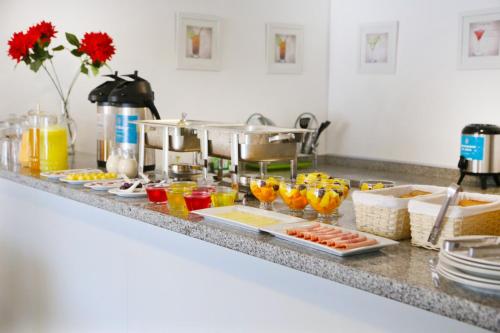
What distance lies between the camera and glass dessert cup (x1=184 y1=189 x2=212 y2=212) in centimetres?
218

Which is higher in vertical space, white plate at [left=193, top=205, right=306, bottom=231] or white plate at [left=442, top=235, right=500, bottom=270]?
white plate at [left=442, top=235, right=500, bottom=270]

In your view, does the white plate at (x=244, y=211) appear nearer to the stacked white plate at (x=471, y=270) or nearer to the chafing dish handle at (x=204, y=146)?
the chafing dish handle at (x=204, y=146)

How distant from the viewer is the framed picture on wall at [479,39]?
4.20 metres

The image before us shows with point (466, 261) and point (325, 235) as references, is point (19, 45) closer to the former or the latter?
point (325, 235)

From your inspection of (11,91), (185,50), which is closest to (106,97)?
(11,91)

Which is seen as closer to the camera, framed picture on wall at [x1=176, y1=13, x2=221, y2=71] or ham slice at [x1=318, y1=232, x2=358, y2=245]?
ham slice at [x1=318, y1=232, x2=358, y2=245]

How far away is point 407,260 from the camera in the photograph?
1.58m

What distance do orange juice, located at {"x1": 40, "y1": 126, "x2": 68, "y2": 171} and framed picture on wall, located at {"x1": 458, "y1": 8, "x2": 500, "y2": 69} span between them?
2.72 m

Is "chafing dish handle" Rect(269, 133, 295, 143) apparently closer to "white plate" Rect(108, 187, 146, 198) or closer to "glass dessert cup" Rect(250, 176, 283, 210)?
"glass dessert cup" Rect(250, 176, 283, 210)

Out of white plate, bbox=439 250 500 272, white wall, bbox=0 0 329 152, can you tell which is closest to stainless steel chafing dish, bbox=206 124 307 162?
white plate, bbox=439 250 500 272

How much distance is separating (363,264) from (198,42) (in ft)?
10.3

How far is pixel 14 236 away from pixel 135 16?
1.60 meters

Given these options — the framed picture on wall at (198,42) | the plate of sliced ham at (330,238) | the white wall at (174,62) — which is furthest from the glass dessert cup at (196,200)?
the framed picture on wall at (198,42)

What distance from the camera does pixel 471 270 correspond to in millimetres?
1347
